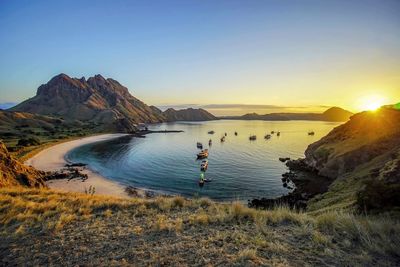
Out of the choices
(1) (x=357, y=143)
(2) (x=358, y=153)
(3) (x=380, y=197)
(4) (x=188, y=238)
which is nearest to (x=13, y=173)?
(4) (x=188, y=238)

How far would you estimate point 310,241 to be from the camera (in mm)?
8602

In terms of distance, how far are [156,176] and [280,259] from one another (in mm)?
48222

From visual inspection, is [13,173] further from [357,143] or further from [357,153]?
[357,143]

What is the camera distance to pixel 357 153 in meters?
44.2

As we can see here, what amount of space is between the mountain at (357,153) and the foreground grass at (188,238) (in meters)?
21.0

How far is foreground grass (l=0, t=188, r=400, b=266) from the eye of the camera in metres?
7.31

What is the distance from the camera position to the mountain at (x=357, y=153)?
33.4 meters

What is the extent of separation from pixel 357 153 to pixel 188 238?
4480 cm

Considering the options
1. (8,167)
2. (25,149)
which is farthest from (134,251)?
(25,149)

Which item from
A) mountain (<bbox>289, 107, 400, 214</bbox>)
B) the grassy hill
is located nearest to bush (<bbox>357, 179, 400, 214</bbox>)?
the grassy hill

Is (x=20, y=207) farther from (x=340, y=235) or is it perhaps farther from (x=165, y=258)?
(x=340, y=235)

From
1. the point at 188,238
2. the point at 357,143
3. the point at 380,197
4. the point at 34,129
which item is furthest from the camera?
the point at 34,129

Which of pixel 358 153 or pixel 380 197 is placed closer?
pixel 380 197

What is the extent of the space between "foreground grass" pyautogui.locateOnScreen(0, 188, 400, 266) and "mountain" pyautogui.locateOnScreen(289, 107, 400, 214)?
21.0 m
